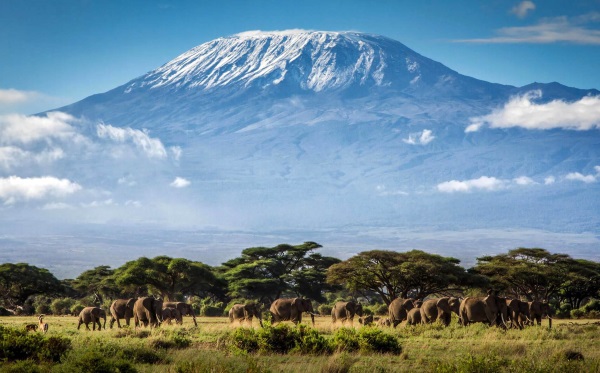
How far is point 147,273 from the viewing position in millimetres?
52781

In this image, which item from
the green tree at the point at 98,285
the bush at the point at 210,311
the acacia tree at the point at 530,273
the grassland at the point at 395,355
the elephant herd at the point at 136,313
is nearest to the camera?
the grassland at the point at 395,355

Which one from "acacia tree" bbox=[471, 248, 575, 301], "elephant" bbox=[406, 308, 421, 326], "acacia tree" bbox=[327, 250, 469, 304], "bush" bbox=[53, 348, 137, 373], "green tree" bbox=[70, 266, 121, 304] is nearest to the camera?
"bush" bbox=[53, 348, 137, 373]

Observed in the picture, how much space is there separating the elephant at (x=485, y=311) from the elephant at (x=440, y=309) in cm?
102

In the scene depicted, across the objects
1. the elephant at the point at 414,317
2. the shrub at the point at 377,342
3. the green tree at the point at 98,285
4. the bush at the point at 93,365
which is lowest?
Result: the green tree at the point at 98,285

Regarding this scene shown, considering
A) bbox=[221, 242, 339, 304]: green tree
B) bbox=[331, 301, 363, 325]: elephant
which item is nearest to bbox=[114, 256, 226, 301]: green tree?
bbox=[221, 242, 339, 304]: green tree

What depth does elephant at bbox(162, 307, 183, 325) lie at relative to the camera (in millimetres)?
35781

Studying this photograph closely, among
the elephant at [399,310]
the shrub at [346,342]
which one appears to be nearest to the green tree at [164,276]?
the elephant at [399,310]

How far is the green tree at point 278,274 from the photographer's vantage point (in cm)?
5916

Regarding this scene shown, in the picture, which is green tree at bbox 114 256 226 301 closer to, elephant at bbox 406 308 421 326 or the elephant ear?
elephant at bbox 406 308 421 326

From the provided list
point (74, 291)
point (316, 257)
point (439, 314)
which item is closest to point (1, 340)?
point (439, 314)

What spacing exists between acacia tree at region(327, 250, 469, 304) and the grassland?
16522 millimetres

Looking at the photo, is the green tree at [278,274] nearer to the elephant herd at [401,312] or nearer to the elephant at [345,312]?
the elephant herd at [401,312]

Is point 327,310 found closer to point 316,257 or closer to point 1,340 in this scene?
point 316,257

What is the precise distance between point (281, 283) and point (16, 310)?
19349mm
